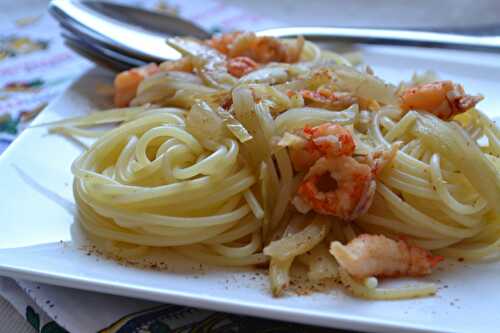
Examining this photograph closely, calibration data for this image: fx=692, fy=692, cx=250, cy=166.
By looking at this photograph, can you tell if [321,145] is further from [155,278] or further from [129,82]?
[129,82]

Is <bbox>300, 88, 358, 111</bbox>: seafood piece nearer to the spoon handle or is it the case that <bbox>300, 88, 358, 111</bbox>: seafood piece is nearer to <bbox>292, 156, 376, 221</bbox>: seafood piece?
<bbox>292, 156, 376, 221</bbox>: seafood piece

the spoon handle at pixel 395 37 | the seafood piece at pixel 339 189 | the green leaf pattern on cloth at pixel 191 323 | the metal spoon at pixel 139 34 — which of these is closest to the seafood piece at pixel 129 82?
the metal spoon at pixel 139 34

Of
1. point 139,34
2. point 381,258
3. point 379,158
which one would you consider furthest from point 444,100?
point 139,34

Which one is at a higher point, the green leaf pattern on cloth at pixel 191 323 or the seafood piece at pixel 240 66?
the seafood piece at pixel 240 66

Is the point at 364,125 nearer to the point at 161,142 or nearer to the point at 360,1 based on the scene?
the point at 161,142

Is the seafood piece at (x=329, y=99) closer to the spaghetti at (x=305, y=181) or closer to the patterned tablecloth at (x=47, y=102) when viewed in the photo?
the spaghetti at (x=305, y=181)
